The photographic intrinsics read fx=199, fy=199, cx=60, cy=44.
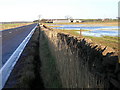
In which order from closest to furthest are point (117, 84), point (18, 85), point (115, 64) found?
point (117, 84) < point (115, 64) < point (18, 85)

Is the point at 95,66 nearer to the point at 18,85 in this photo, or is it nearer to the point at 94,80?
the point at 94,80

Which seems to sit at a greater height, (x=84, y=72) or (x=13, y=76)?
(x=84, y=72)

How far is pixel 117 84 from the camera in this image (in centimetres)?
326

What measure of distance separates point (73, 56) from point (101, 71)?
3.50 ft

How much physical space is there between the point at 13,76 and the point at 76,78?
14.4 ft

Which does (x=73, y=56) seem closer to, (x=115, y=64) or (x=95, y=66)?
(x=95, y=66)

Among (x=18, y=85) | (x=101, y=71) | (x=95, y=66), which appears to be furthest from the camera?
(x=18, y=85)

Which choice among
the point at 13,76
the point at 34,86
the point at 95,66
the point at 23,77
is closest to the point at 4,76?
the point at 13,76

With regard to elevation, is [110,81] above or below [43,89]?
above

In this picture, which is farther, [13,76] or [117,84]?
[13,76]

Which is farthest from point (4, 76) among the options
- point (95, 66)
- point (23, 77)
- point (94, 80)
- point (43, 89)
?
point (94, 80)

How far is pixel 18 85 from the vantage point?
269 inches

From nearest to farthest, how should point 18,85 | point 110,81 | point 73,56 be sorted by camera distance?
point 110,81
point 73,56
point 18,85

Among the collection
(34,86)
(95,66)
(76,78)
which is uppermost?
(95,66)
